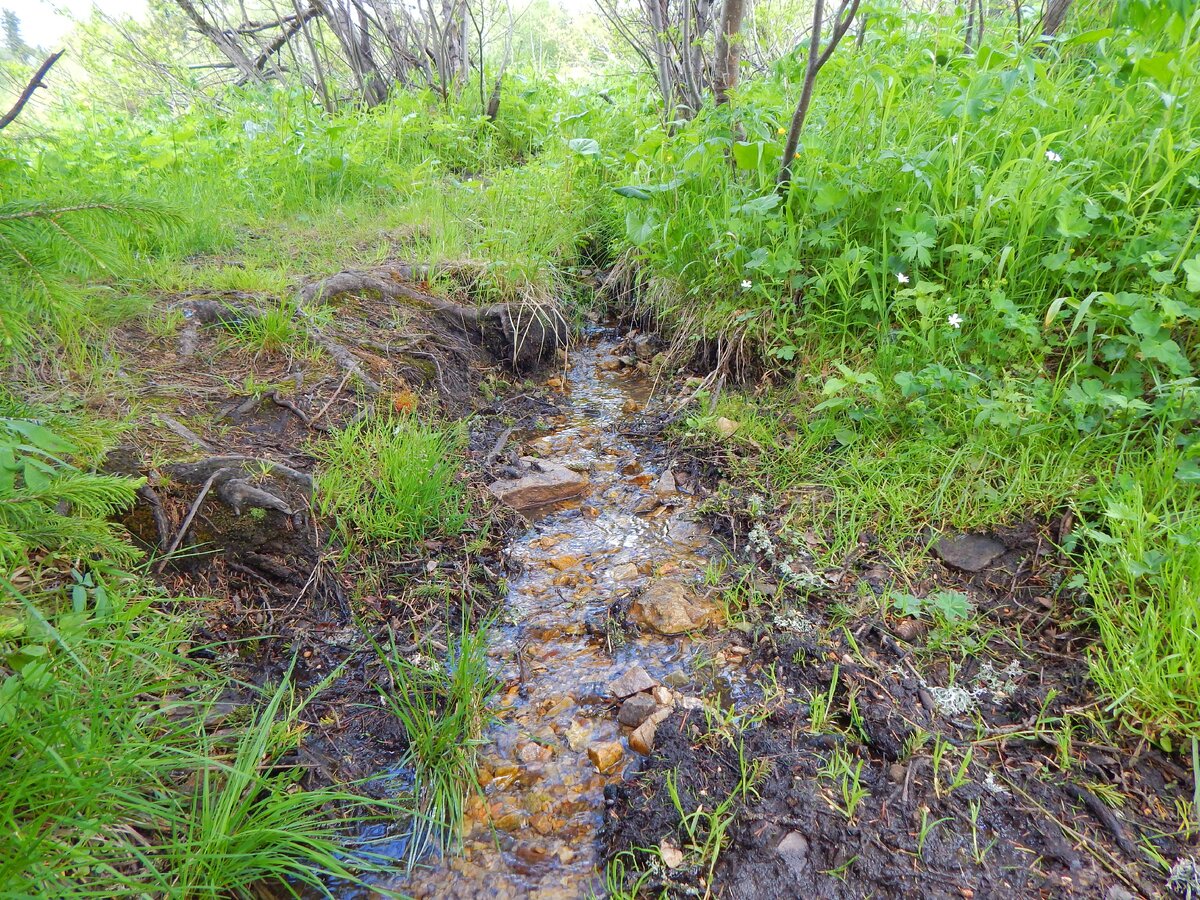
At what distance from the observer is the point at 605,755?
1.92m

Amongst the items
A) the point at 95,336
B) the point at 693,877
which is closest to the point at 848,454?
the point at 693,877

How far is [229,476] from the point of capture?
7.42 ft

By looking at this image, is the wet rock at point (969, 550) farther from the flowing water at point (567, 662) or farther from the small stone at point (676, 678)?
the small stone at point (676, 678)

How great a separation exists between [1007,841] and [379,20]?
28.3 feet

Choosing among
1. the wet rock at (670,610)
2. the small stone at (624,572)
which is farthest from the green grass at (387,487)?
the wet rock at (670,610)

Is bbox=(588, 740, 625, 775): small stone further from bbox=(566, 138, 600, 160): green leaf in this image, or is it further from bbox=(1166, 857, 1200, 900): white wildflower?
bbox=(566, 138, 600, 160): green leaf

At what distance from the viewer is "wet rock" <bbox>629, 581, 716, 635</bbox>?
7.69 ft

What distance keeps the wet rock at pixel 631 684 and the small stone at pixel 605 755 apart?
175mm

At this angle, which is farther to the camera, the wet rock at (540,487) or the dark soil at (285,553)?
the wet rock at (540,487)

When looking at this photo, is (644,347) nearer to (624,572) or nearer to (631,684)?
(624,572)

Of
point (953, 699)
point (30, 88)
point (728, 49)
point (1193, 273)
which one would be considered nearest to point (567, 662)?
point (953, 699)

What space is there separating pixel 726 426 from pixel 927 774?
1.78 metres

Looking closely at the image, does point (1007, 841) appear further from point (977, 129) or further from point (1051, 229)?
point (977, 129)

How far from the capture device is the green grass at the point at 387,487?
246 cm
